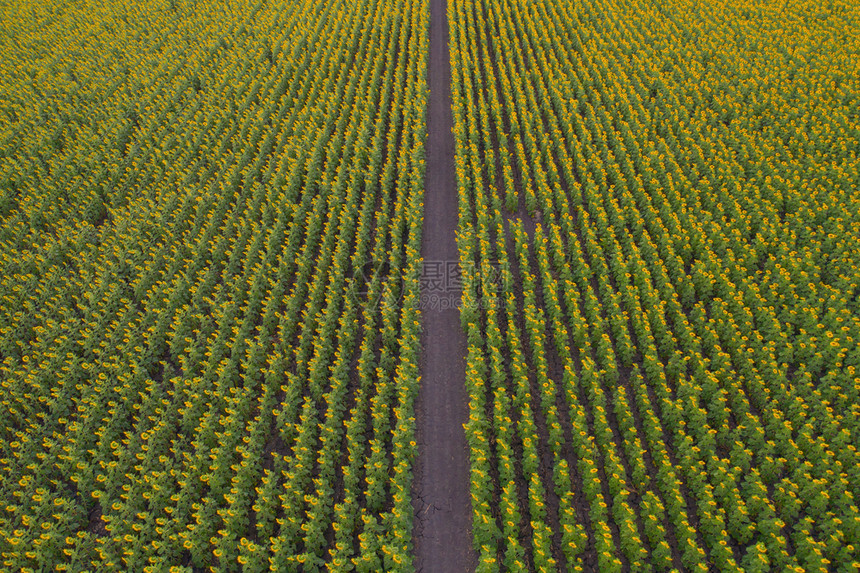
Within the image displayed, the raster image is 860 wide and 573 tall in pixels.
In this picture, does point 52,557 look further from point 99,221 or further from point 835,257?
point 835,257

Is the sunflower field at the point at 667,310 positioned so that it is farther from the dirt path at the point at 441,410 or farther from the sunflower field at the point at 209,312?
the sunflower field at the point at 209,312

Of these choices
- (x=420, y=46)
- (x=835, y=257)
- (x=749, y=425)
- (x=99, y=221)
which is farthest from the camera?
Answer: (x=420, y=46)

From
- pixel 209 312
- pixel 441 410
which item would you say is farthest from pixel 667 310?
pixel 209 312

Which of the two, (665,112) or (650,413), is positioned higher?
(665,112)

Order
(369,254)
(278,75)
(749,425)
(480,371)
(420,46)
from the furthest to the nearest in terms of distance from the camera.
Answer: (420,46) → (278,75) → (369,254) → (480,371) → (749,425)

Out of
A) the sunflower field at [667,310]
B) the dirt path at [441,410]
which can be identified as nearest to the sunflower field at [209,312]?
the dirt path at [441,410]

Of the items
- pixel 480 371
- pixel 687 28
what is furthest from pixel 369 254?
pixel 687 28

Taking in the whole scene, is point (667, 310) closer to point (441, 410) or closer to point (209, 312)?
point (441, 410)

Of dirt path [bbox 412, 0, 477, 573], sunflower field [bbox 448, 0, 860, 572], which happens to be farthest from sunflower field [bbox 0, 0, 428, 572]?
sunflower field [bbox 448, 0, 860, 572]
